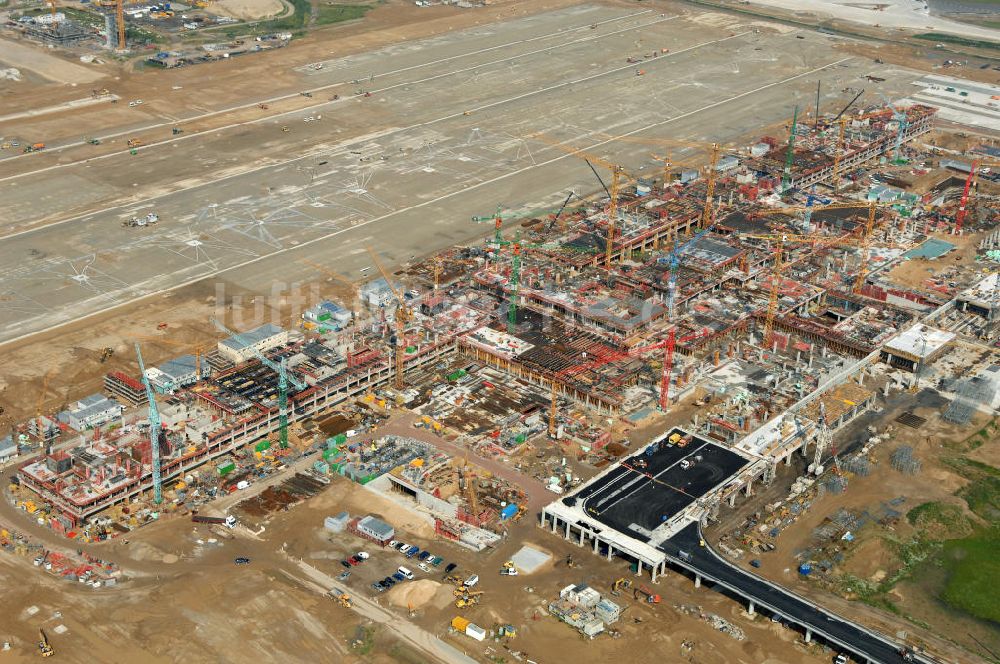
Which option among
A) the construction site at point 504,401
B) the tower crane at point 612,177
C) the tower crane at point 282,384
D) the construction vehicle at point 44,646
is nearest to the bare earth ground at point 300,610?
the construction site at point 504,401

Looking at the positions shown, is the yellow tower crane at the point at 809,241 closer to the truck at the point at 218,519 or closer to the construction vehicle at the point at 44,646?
the truck at the point at 218,519

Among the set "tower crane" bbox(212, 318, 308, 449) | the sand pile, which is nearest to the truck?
"tower crane" bbox(212, 318, 308, 449)

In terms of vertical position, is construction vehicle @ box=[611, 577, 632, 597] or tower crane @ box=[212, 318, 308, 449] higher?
tower crane @ box=[212, 318, 308, 449]

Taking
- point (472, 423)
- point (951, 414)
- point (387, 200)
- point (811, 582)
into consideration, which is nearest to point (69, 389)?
point (472, 423)

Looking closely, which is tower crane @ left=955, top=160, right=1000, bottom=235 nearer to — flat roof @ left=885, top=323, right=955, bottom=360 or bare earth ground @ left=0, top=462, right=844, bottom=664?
flat roof @ left=885, top=323, right=955, bottom=360

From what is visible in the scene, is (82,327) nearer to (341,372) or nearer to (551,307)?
(341,372)

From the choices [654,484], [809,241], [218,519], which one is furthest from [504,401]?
[809,241]

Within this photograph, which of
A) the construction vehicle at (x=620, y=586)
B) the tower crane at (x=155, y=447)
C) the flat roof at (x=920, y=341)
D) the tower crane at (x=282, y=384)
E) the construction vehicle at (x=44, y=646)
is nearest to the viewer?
the construction vehicle at (x=44, y=646)
